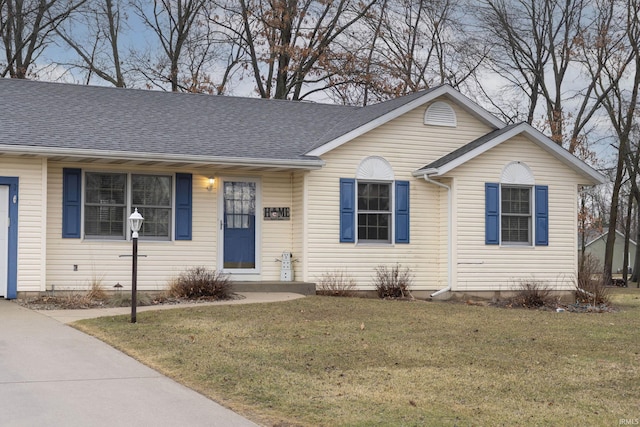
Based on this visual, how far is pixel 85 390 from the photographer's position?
746 cm

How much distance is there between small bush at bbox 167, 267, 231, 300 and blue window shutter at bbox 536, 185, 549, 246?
724cm

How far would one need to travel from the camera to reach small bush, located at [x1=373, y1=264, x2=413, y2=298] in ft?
57.4

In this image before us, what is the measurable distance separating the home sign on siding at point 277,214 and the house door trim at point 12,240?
5084 millimetres

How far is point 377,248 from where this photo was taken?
17812 mm

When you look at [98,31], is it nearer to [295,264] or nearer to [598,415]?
[295,264]

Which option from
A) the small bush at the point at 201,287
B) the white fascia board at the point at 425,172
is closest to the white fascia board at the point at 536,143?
the white fascia board at the point at 425,172

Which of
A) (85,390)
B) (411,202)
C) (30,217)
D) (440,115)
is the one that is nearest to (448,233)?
(411,202)

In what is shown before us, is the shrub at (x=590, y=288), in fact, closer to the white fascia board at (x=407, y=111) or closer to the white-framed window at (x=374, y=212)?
the white fascia board at (x=407, y=111)

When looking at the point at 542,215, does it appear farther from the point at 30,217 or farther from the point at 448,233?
the point at 30,217

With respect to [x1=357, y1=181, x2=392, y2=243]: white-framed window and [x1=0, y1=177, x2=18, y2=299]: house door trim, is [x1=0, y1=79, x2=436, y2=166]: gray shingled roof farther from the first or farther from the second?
[x1=357, y1=181, x2=392, y2=243]: white-framed window

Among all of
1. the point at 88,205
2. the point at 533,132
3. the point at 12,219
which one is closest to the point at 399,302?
the point at 533,132

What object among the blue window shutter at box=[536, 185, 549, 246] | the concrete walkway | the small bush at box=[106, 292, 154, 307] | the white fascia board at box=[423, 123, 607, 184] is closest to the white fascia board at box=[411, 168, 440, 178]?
the white fascia board at box=[423, 123, 607, 184]

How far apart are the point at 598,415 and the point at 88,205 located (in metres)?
11.7

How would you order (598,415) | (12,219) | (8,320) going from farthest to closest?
(12,219) < (8,320) < (598,415)
